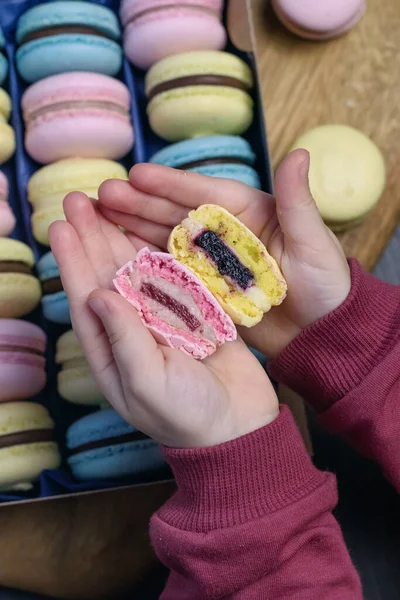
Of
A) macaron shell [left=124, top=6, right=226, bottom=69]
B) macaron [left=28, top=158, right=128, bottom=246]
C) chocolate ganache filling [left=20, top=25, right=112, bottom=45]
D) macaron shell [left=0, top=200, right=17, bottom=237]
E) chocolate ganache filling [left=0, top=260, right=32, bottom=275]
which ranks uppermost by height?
macaron shell [left=124, top=6, right=226, bottom=69]

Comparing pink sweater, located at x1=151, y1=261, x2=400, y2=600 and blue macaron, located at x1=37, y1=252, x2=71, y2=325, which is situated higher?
pink sweater, located at x1=151, y1=261, x2=400, y2=600

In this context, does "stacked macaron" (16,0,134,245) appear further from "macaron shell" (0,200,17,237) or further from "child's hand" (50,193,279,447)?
"child's hand" (50,193,279,447)

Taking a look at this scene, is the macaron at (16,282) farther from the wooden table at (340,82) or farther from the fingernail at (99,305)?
the wooden table at (340,82)

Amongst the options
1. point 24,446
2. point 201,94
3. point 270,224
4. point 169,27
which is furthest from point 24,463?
point 169,27

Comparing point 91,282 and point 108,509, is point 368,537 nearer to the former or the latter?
point 108,509

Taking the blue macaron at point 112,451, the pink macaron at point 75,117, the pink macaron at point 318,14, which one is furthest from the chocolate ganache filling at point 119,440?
the pink macaron at point 318,14

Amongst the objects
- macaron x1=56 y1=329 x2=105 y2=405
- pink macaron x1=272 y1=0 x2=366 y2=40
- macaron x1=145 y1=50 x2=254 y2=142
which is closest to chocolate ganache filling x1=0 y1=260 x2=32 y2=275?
macaron x1=56 y1=329 x2=105 y2=405

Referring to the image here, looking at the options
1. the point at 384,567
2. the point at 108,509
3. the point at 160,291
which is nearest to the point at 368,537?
the point at 384,567

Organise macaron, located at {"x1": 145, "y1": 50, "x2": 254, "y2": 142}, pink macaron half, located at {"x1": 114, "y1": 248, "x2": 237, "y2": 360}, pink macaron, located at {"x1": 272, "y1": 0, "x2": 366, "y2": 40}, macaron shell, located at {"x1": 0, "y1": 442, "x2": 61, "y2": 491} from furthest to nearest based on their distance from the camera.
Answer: pink macaron, located at {"x1": 272, "y1": 0, "x2": 366, "y2": 40}, macaron, located at {"x1": 145, "y1": 50, "x2": 254, "y2": 142}, macaron shell, located at {"x1": 0, "y1": 442, "x2": 61, "y2": 491}, pink macaron half, located at {"x1": 114, "y1": 248, "x2": 237, "y2": 360}
